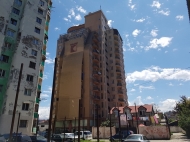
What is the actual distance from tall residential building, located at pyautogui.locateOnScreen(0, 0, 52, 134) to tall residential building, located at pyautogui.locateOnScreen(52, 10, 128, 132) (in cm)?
2558

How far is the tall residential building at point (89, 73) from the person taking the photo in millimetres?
61406

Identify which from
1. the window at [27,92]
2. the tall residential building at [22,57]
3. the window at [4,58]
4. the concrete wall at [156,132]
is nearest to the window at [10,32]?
the tall residential building at [22,57]

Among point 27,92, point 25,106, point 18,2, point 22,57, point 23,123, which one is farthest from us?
point 18,2

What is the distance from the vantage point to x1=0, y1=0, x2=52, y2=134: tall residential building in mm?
30734

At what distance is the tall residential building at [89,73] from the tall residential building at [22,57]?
25583mm

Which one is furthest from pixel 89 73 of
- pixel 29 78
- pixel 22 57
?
pixel 22 57

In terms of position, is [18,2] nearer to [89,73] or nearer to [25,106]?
[25,106]

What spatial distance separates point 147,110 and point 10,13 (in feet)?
158

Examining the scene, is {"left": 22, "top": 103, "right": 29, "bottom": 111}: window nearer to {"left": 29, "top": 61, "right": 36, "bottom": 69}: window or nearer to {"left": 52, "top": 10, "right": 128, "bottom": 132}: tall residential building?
{"left": 29, "top": 61, "right": 36, "bottom": 69}: window

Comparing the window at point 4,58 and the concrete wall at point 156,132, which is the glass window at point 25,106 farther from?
the concrete wall at point 156,132

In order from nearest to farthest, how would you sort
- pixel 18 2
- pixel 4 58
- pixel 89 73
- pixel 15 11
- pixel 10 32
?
pixel 4 58
pixel 10 32
pixel 15 11
pixel 18 2
pixel 89 73

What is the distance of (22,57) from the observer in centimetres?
3438

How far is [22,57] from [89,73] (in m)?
33.4

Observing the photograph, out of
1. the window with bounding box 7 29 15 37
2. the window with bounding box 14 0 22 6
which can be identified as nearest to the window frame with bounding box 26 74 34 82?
the window with bounding box 7 29 15 37
